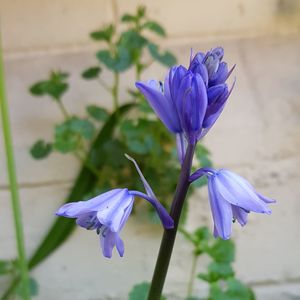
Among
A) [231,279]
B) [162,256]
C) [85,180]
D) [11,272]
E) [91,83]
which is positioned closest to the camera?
[162,256]

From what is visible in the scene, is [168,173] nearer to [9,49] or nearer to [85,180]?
[85,180]

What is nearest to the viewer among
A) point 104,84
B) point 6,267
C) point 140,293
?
point 140,293

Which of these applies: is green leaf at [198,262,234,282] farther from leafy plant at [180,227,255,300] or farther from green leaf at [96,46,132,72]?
green leaf at [96,46,132,72]

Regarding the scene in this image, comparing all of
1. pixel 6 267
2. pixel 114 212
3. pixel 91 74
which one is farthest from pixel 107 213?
pixel 91 74

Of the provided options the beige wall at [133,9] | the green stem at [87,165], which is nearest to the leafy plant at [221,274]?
the green stem at [87,165]

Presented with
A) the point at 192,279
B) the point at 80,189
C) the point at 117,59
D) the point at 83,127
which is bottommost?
the point at 192,279

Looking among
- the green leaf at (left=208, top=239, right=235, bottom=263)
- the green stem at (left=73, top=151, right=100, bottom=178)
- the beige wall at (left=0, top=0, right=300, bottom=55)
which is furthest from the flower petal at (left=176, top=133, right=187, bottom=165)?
the beige wall at (left=0, top=0, right=300, bottom=55)

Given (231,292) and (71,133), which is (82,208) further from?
(71,133)

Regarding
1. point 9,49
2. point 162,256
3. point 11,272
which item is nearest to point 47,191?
point 11,272
